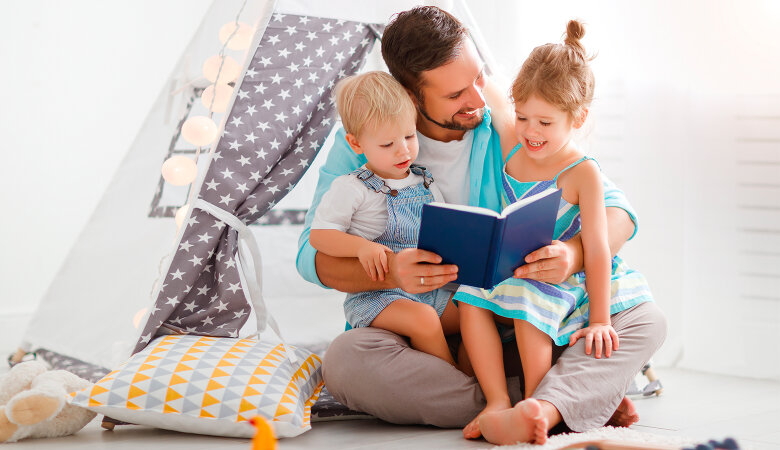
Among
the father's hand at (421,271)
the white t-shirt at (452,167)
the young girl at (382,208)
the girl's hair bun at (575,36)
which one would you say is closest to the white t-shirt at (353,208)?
the young girl at (382,208)

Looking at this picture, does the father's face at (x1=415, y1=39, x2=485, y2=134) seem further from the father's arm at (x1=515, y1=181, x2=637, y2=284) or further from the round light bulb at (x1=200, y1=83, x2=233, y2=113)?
the round light bulb at (x1=200, y1=83, x2=233, y2=113)

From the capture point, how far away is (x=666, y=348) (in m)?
2.48

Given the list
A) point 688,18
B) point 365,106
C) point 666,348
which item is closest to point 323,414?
point 365,106

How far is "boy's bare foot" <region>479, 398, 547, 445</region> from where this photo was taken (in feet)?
4.39

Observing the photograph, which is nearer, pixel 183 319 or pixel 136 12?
pixel 183 319

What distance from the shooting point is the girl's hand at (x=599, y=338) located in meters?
1.50

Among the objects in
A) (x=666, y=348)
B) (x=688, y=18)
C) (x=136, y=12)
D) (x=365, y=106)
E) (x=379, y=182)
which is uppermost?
(x=136, y=12)

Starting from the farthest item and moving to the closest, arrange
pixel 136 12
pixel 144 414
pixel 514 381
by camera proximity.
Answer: pixel 136 12 → pixel 514 381 → pixel 144 414

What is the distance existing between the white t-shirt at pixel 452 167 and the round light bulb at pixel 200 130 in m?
0.55

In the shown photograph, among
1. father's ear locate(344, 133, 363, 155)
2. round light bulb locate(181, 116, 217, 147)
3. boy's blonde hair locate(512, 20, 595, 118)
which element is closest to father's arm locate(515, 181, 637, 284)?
boy's blonde hair locate(512, 20, 595, 118)

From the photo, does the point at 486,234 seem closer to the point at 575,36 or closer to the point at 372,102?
the point at 372,102

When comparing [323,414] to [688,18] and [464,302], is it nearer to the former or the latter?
[464,302]

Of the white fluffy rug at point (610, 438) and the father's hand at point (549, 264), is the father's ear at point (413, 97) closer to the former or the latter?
the father's hand at point (549, 264)

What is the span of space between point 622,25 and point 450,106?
111 centimetres
